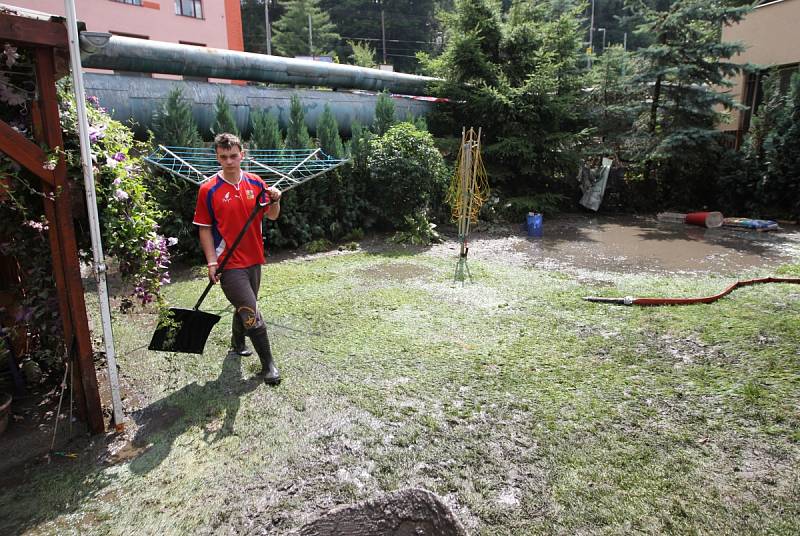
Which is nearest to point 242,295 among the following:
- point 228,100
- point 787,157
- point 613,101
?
point 228,100

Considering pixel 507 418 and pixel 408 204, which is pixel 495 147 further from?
pixel 507 418

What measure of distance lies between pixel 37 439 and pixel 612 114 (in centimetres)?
1234

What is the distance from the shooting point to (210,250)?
3.55 m

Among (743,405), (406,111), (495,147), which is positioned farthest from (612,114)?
(743,405)

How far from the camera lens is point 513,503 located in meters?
2.47

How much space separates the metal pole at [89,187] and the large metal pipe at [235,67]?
15.6 ft

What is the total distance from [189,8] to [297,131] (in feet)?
61.4

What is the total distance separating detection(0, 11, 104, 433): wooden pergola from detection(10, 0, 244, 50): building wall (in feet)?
63.7

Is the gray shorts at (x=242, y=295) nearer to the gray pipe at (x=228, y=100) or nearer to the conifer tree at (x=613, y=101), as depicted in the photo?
the gray pipe at (x=228, y=100)

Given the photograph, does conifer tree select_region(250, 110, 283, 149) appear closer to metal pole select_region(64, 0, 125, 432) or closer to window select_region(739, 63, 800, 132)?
metal pole select_region(64, 0, 125, 432)

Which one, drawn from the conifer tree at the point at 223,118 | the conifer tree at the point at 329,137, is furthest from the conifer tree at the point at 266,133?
the conifer tree at the point at 329,137

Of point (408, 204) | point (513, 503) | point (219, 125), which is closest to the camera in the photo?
point (513, 503)

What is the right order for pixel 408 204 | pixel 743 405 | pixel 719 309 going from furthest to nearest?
pixel 408 204, pixel 719 309, pixel 743 405

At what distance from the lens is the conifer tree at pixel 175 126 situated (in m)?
7.11
